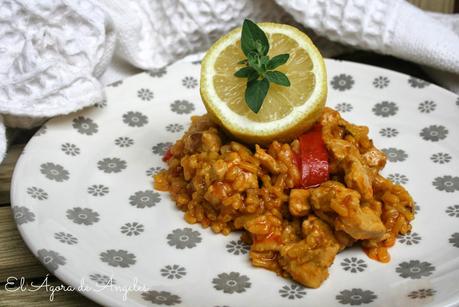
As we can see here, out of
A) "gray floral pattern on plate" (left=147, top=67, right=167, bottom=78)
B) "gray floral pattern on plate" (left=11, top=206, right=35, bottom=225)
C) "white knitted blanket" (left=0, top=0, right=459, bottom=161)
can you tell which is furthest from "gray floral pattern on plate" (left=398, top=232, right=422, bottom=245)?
"gray floral pattern on plate" (left=147, top=67, right=167, bottom=78)

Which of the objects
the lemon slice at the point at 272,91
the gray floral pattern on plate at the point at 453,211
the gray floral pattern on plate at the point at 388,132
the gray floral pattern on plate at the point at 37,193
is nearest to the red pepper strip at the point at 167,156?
the lemon slice at the point at 272,91

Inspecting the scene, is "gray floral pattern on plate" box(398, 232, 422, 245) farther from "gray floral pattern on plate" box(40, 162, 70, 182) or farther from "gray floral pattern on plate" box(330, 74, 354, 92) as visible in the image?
"gray floral pattern on plate" box(40, 162, 70, 182)

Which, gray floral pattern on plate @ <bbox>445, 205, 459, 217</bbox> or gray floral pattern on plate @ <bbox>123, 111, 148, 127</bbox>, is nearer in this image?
gray floral pattern on plate @ <bbox>445, 205, 459, 217</bbox>

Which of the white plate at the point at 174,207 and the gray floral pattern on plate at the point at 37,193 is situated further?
the gray floral pattern on plate at the point at 37,193

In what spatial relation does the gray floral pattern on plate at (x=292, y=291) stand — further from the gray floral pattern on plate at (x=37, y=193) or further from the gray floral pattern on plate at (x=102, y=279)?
the gray floral pattern on plate at (x=37, y=193)

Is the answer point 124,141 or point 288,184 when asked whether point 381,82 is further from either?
point 124,141

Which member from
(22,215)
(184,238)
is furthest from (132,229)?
(22,215)
